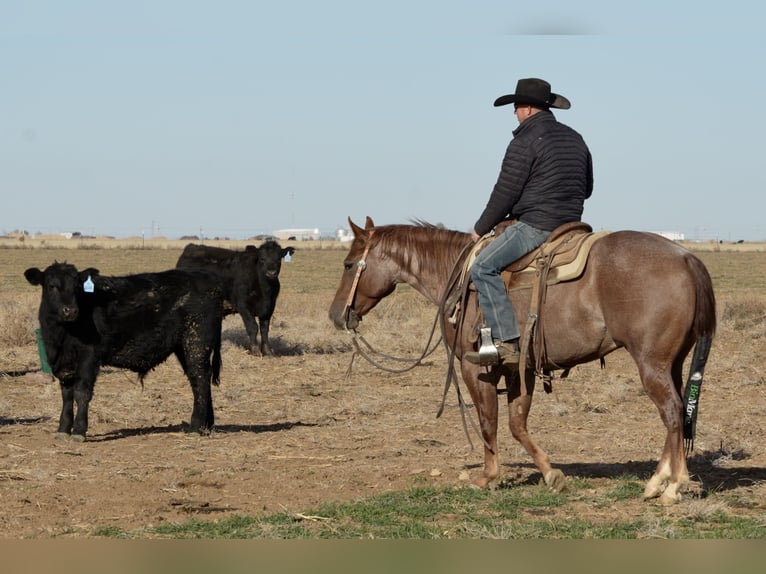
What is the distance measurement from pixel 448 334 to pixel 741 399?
6433 mm

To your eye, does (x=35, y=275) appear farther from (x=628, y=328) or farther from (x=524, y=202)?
(x=628, y=328)

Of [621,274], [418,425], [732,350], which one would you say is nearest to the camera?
[621,274]

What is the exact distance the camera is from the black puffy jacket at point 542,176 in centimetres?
871

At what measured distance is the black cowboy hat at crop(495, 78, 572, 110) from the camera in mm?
8930

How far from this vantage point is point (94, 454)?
11.0 meters

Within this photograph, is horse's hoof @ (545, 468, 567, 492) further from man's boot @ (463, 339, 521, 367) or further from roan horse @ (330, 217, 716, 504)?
man's boot @ (463, 339, 521, 367)

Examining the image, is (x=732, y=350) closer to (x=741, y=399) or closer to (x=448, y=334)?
(x=741, y=399)

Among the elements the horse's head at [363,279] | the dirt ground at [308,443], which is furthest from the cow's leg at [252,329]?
the horse's head at [363,279]

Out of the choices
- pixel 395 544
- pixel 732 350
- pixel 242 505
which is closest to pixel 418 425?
pixel 242 505

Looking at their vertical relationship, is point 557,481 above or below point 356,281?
below

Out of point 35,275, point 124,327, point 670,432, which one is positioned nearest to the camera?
point 670,432

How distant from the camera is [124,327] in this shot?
12.5 m

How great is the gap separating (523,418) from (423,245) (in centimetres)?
167

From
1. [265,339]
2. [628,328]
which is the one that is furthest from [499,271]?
[265,339]
